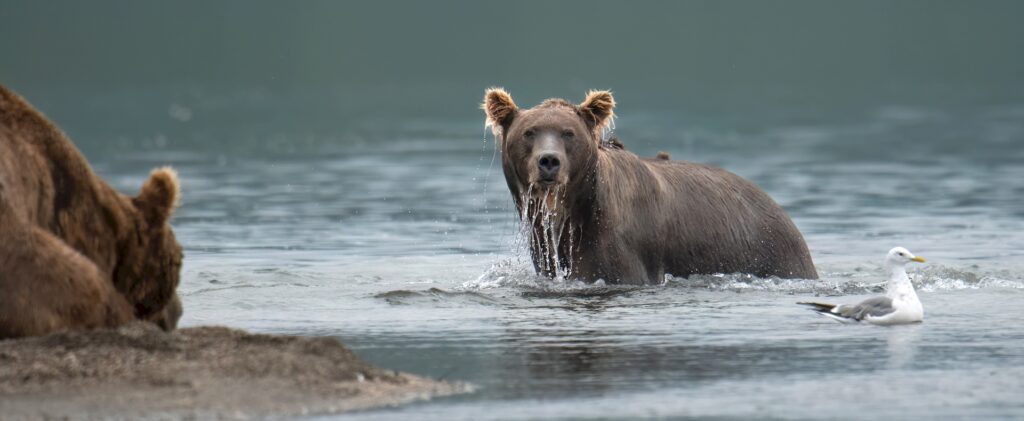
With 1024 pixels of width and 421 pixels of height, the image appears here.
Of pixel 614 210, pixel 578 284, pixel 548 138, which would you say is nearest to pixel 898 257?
pixel 614 210

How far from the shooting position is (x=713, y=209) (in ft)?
45.9

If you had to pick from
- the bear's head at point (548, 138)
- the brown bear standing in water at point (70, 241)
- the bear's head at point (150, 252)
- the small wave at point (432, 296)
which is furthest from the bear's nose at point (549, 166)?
the bear's head at point (150, 252)

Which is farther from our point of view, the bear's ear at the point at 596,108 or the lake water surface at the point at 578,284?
the bear's ear at the point at 596,108

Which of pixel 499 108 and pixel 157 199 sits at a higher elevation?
pixel 499 108

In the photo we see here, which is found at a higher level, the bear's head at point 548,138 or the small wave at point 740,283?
the bear's head at point 548,138

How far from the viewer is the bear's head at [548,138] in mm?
13047

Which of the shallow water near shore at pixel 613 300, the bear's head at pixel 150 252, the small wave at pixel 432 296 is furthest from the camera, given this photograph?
the small wave at pixel 432 296

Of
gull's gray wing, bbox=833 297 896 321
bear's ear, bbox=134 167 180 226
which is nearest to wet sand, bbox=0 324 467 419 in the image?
bear's ear, bbox=134 167 180 226

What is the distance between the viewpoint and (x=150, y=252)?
31.0ft

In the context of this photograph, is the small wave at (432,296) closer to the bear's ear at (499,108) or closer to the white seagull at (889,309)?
the bear's ear at (499,108)

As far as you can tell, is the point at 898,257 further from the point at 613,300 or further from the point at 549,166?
the point at 549,166

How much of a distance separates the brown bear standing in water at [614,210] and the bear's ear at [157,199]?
389cm

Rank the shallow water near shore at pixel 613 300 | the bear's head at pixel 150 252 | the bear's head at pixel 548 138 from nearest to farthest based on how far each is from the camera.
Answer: the shallow water near shore at pixel 613 300 → the bear's head at pixel 150 252 → the bear's head at pixel 548 138

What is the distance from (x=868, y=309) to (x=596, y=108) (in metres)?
2.92
